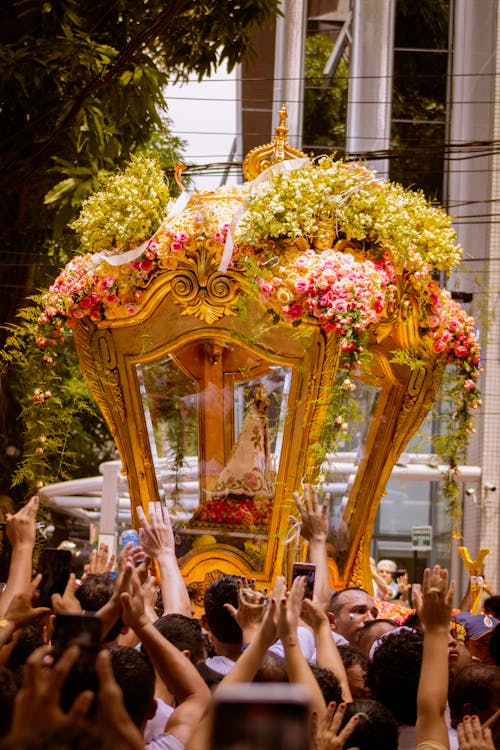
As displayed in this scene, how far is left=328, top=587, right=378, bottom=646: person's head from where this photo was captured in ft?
17.4

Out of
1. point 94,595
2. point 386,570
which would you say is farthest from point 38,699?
point 386,570

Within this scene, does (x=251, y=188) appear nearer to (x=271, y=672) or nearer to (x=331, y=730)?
(x=271, y=672)

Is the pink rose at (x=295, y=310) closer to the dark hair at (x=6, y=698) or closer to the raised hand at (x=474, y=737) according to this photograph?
the raised hand at (x=474, y=737)

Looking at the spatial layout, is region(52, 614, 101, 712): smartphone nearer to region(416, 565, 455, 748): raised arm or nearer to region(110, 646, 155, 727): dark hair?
region(110, 646, 155, 727): dark hair

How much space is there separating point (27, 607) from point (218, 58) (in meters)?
7.17

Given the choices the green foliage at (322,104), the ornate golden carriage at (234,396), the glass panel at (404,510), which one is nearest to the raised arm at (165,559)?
the ornate golden carriage at (234,396)

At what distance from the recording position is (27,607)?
3.26 metres

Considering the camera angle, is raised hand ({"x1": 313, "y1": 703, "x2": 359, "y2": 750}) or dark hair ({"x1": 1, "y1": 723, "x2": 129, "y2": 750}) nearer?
dark hair ({"x1": 1, "y1": 723, "x2": 129, "y2": 750})

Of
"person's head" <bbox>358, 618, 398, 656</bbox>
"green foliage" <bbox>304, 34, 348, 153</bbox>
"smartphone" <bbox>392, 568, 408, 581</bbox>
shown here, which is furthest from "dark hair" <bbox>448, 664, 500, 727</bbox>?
"green foliage" <bbox>304, 34, 348, 153</bbox>

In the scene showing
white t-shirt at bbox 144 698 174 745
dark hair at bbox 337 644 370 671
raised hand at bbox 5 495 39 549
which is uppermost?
raised hand at bbox 5 495 39 549

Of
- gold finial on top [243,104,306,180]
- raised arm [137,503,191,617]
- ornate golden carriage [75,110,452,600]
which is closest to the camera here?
raised arm [137,503,191,617]

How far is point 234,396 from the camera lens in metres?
7.18

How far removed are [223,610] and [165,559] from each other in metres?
0.57

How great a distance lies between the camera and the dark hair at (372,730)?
2963mm
